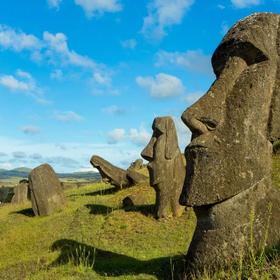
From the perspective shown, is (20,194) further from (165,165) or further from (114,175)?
(165,165)

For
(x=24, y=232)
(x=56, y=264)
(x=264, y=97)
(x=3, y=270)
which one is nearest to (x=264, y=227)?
(x=264, y=97)

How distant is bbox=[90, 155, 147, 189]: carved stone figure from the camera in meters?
26.4

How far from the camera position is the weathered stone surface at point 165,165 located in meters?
16.8

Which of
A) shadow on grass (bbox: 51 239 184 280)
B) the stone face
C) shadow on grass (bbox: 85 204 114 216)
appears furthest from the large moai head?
shadow on grass (bbox: 85 204 114 216)

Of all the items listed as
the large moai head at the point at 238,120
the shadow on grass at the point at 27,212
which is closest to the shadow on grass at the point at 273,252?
the large moai head at the point at 238,120

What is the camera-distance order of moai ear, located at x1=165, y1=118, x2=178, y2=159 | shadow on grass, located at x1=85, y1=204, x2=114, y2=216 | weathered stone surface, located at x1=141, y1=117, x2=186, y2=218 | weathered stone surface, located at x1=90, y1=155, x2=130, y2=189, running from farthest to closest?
weathered stone surface, located at x1=90, y1=155, x2=130, y2=189 → shadow on grass, located at x1=85, y1=204, x2=114, y2=216 → moai ear, located at x1=165, y1=118, x2=178, y2=159 → weathered stone surface, located at x1=141, y1=117, x2=186, y2=218

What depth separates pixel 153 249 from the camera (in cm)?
1245

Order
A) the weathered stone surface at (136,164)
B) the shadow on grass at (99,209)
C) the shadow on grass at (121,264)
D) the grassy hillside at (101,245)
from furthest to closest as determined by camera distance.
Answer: the weathered stone surface at (136,164)
the shadow on grass at (99,209)
the grassy hillside at (101,245)
the shadow on grass at (121,264)

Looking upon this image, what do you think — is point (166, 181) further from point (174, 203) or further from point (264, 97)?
point (264, 97)

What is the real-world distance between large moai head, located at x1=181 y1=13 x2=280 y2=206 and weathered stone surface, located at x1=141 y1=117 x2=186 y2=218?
30.7 ft

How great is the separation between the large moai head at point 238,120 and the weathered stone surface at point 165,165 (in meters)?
9.37

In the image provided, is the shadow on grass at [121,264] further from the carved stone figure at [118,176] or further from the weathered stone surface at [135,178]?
the carved stone figure at [118,176]

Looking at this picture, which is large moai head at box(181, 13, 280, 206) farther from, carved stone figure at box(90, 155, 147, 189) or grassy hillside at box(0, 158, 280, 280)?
carved stone figure at box(90, 155, 147, 189)

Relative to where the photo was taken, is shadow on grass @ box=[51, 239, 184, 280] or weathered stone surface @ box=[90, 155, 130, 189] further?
weathered stone surface @ box=[90, 155, 130, 189]
